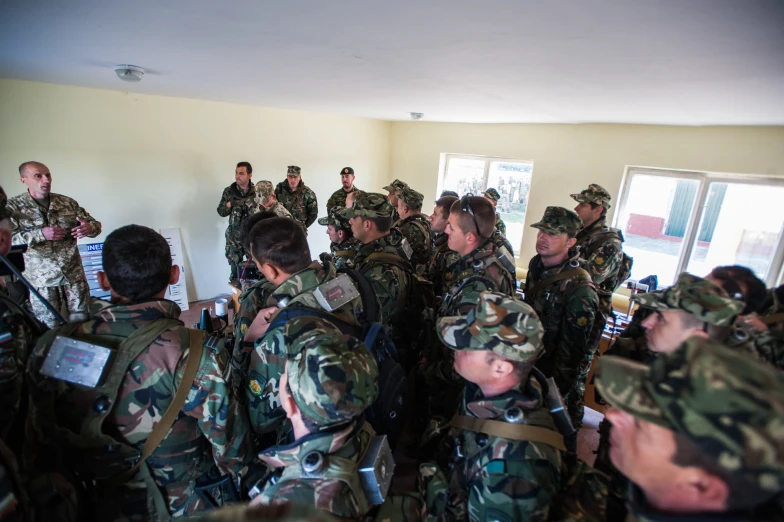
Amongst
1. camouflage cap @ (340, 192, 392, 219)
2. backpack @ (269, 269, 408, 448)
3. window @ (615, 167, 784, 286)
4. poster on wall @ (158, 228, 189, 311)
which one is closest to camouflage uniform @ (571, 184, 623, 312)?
camouflage cap @ (340, 192, 392, 219)

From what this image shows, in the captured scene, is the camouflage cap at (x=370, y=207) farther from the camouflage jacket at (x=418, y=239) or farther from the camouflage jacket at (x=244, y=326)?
the camouflage jacket at (x=418, y=239)

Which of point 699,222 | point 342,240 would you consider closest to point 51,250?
point 342,240

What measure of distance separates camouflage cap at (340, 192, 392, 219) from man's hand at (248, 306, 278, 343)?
1.07 m

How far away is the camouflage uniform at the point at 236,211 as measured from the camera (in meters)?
4.95

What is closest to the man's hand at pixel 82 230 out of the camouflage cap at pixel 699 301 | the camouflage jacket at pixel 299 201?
the camouflage jacket at pixel 299 201

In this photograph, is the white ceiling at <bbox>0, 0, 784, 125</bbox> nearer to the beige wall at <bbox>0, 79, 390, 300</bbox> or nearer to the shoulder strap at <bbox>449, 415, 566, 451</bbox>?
the beige wall at <bbox>0, 79, 390, 300</bbox>

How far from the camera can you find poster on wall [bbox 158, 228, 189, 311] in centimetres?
Answer: 494

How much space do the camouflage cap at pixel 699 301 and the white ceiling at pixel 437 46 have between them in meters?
0.95

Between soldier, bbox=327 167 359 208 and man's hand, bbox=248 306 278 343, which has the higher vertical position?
soldier, bbox=327 167 359 208

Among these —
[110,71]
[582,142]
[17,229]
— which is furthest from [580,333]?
[17,229]

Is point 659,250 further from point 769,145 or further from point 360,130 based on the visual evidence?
point 360,130

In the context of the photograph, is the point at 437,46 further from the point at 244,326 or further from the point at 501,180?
the point at 501,180

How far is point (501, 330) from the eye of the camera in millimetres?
1249

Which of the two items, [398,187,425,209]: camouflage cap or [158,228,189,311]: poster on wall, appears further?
[158,228,189,311]: poster on wall
